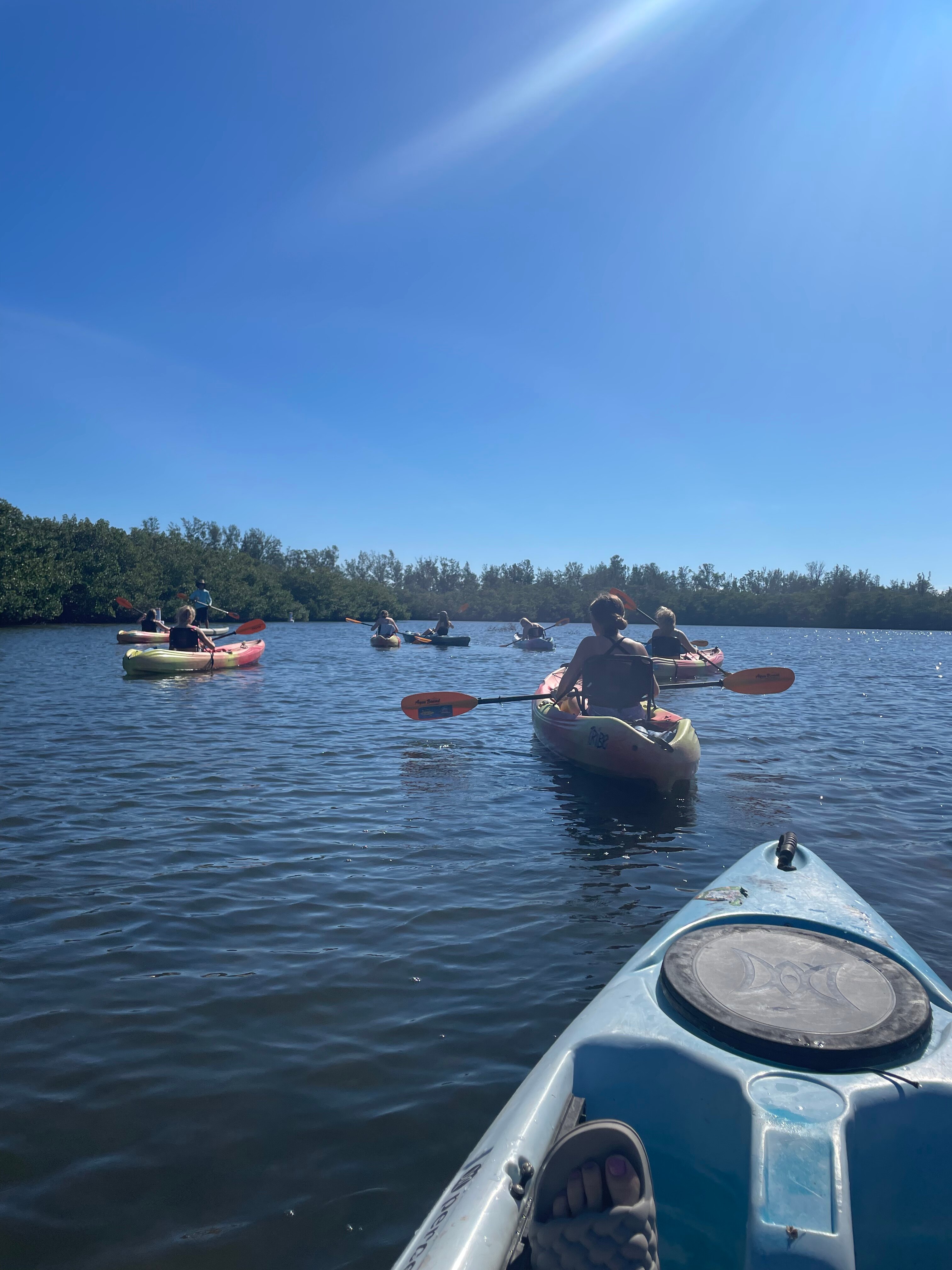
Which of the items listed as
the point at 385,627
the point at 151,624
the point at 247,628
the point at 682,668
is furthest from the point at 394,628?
the point at 682,668

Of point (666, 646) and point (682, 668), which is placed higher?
point (666, 646)

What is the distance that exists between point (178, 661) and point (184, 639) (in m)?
0.70

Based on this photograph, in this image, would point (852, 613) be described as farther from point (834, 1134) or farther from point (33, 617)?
point (834, 1134)

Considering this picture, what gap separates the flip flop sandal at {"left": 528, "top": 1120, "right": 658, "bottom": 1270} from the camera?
4.73ft

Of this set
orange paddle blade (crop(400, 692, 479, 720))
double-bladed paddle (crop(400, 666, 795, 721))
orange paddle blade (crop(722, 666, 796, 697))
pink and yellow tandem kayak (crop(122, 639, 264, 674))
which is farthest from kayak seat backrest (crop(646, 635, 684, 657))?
pink and yellow tandem kayak (crop(122, 639, 264, 674))

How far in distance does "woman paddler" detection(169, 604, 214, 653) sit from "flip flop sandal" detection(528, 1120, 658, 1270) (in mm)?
15774

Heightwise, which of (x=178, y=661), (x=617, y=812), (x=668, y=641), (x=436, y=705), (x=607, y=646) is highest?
(x=607, y=646)

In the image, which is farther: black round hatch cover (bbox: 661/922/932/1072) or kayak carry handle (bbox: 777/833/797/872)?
kayak carry handle (bbox: 777/833/797/872)

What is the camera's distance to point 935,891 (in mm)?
4770

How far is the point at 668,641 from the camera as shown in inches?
542

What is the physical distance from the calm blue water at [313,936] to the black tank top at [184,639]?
19.7 ft

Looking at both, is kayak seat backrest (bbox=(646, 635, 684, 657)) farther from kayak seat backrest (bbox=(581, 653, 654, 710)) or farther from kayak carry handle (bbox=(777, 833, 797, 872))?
kayak carry handle (bbox=(777, 833, 797, 872))

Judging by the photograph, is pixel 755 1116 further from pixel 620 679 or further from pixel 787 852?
pixel 620 679

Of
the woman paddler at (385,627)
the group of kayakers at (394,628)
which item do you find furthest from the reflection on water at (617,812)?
the woman paddler at (385,627)
